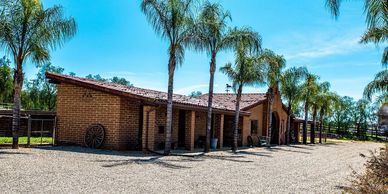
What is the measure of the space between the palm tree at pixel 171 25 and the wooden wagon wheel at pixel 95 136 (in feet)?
9.42

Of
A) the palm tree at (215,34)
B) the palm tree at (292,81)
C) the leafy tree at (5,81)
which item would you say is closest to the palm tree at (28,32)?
the palm tree at (215,34)

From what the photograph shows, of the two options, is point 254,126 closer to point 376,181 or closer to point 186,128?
point 186,128

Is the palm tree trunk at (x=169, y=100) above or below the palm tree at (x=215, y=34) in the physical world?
below

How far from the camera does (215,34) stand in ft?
59.3

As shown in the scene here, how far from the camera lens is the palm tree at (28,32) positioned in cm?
1416

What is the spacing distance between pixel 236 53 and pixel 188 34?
5317 millimetres

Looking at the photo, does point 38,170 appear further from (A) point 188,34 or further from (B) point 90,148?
(A) point 188,34

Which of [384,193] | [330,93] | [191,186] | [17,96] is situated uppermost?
[330,93]

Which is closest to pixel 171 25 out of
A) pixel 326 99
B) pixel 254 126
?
pixel 254 126

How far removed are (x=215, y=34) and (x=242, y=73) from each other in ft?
13.4

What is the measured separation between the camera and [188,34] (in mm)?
16359

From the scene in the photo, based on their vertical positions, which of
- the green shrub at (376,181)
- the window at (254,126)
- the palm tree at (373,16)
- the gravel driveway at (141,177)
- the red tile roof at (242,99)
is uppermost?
the palm tree at (373,16)

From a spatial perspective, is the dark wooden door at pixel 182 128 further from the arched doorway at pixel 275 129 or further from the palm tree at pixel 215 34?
the arched doorway at pixel 275 129

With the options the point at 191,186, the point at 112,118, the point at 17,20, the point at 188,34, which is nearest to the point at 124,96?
the point at 112,118
